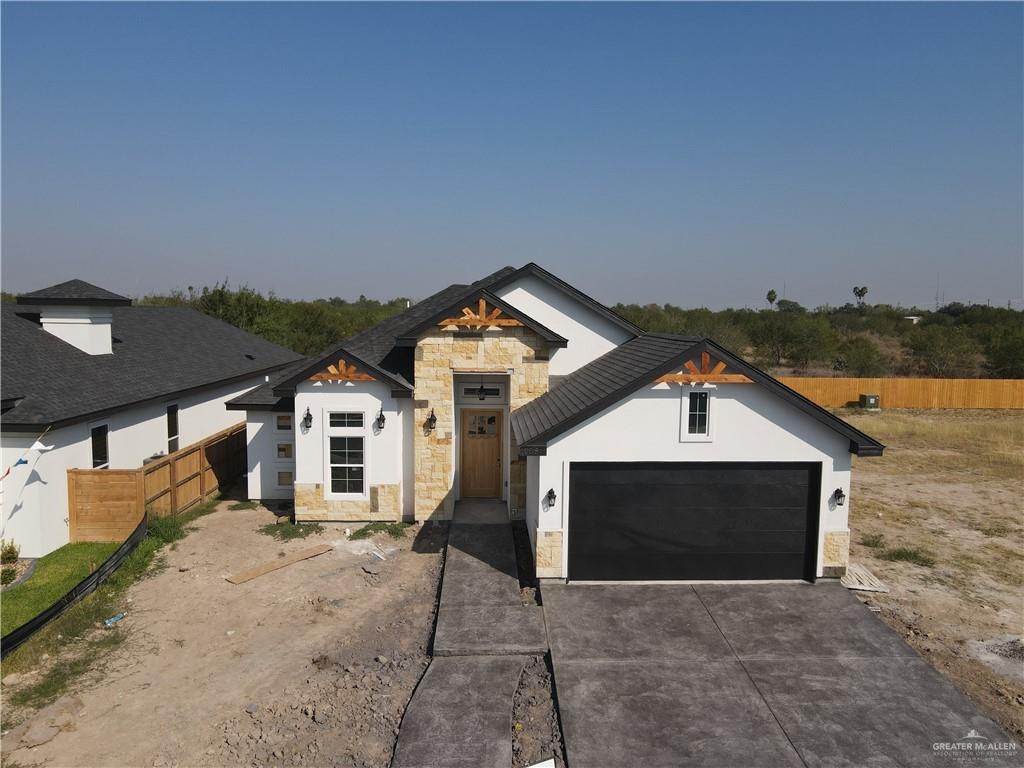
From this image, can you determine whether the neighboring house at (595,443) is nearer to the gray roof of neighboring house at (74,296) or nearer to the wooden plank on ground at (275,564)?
the wooden plank on ground at (275,564)

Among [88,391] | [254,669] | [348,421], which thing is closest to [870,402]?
[348,421]

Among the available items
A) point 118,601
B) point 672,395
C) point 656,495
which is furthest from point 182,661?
point 672,395

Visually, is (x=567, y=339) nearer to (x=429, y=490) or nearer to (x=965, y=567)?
(x=429, y=490)

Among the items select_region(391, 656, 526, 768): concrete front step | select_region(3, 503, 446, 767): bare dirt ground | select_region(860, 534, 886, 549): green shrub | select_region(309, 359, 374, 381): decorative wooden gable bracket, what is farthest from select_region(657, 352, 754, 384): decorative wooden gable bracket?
select_region(309, 359, 374, 381): decorative wooden gable bracket

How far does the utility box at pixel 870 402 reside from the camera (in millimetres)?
34938

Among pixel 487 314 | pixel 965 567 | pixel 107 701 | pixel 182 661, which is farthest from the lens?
pixel 487 314

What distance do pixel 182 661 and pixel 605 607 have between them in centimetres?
647

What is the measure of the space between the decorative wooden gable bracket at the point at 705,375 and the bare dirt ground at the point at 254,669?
19.0 ft

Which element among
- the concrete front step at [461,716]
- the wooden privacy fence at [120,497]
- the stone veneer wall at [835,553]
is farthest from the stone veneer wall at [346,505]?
the stone veneer wall at [835,553]

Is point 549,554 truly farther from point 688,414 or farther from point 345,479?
point 345,479

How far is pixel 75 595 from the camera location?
1027cm

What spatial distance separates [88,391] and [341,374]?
6143 millimetres

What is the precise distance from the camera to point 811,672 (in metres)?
8.41

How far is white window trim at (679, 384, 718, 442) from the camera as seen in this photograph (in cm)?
1086
